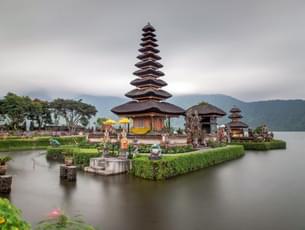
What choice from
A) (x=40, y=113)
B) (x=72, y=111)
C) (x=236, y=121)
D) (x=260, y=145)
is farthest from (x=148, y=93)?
(x=72, y=111)

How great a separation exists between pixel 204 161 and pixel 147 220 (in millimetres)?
11930

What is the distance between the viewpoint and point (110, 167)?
49.9 ft

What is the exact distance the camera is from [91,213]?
825 cm

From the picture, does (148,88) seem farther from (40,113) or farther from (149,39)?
(40,113)

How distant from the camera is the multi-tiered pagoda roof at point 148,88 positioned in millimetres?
28186

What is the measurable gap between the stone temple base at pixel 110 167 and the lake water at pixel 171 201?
0.78m

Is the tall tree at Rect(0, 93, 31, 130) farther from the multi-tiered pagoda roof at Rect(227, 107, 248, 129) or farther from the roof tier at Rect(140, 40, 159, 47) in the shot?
the multi-tiered pagoda roof at Rect(227, 107, 248, 129)

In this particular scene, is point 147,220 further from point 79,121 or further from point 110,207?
point 79,121

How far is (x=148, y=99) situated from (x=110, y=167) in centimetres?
1540

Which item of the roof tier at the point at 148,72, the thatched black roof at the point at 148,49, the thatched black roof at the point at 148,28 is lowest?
the roof tier at the point at 148,72

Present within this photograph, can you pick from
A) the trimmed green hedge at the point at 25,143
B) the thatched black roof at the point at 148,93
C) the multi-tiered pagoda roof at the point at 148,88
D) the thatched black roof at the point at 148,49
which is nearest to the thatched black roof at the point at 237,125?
the multi-tiered pagoda roof at the point at 148,88

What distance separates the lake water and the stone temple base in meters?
0.78

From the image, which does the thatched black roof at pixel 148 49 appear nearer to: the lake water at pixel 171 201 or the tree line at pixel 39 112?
the lake water at pixel 171 201

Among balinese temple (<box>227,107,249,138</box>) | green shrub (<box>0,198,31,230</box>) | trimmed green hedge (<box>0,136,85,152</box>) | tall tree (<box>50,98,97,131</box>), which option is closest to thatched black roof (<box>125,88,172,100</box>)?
trimmed green hedge (<box>0,136,85,152</box>)
